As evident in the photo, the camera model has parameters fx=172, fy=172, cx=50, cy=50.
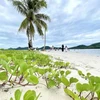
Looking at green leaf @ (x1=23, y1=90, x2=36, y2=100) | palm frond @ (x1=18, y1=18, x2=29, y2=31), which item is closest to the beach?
green leaf @ (x1=23, y1=90, x2=36, y2=100)

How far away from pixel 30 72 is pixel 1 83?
22 cm

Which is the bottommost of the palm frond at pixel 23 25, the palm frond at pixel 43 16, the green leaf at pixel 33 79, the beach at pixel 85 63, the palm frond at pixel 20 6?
the beach at pixel 85 63

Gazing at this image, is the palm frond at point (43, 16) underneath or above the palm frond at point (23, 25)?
above

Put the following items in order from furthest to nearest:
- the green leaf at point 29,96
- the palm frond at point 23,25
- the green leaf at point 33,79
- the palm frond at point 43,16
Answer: the palm frond at point 43,16 → the palm frond at point 23,25 → the green leaf at point 33,79 → the green leaf at point 29,96

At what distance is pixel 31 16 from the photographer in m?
21.0

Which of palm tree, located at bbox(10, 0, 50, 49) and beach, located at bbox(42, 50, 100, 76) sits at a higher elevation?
palm tree, located at bbox(10, 0, 50, 49)

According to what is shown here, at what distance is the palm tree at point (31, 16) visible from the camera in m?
20.6

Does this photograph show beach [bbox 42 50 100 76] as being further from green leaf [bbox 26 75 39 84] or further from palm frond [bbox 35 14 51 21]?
palm frond [bbox 35 14 51 21]

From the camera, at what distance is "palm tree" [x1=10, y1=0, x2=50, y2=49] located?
67.6ft

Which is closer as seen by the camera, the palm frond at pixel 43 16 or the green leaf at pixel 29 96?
the green leaf at pixel 29 96

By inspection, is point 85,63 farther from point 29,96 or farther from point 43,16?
point 43,16

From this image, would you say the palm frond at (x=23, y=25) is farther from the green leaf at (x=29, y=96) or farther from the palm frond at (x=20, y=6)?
the green leaf at (x=29, y=96)

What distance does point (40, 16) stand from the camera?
72.2 feet

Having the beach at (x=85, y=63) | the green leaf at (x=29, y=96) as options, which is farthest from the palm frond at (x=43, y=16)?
the green leaf at (x=29, y=96)
